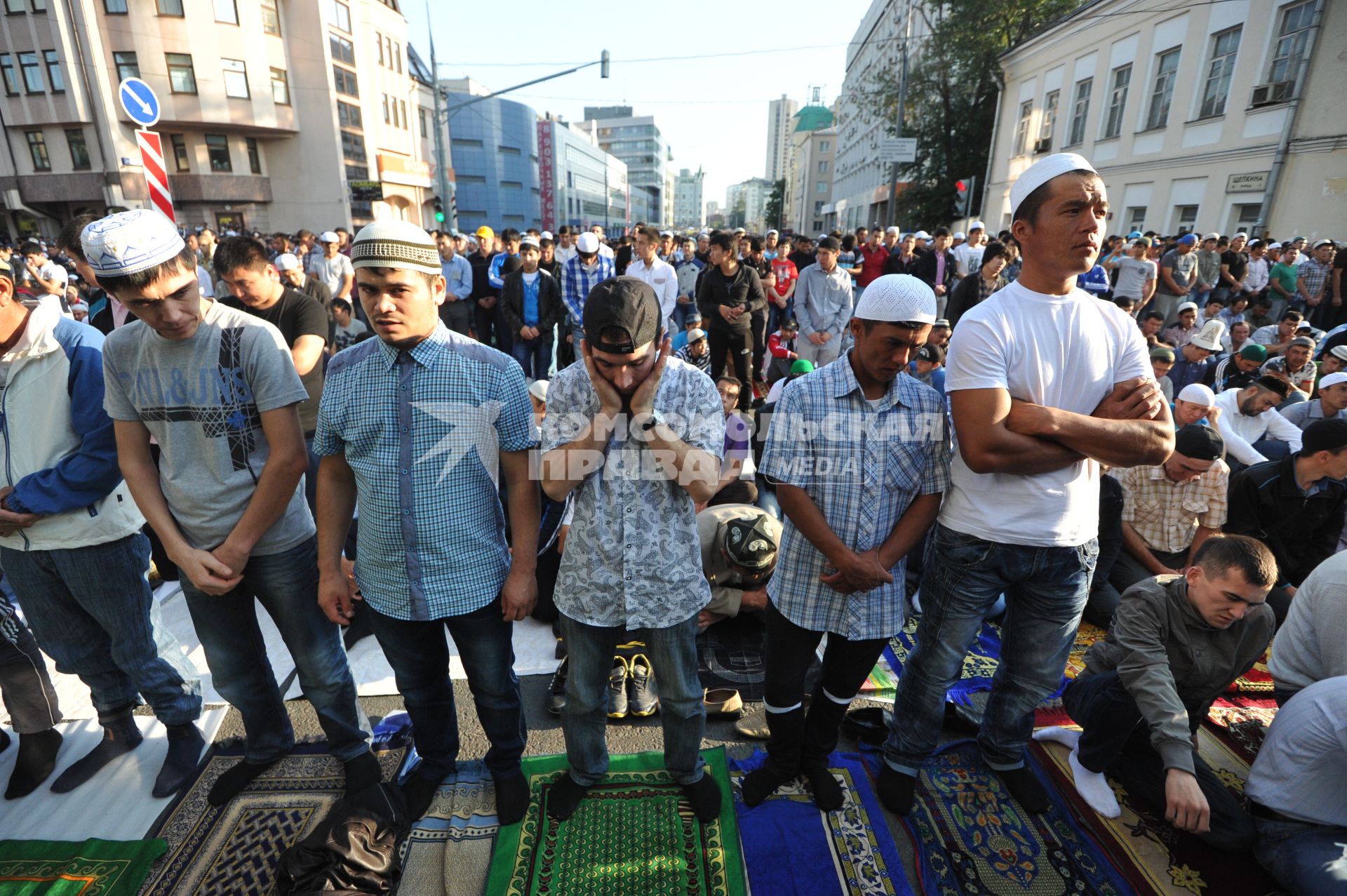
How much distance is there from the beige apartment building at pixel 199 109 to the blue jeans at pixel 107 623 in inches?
988

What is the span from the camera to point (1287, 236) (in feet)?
41.2

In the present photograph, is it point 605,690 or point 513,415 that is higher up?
point 513,415

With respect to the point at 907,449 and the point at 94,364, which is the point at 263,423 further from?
the point at 907,449

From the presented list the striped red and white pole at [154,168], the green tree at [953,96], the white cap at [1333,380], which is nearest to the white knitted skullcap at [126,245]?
the striped red and white pole at [154,168]

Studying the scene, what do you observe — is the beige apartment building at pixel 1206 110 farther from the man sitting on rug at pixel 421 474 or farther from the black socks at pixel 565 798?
the black socks at pixel 565 798

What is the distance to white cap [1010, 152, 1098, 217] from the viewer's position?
1.83 meters

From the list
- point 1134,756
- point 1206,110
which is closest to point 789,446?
point 1134,756

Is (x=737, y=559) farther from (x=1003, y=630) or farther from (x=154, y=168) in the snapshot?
(x=154, y=168)

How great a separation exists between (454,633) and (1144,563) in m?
3.92

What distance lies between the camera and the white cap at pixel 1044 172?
71.9 inches

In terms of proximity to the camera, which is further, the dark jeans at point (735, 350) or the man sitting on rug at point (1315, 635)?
the dark jeans at point (735, 350)

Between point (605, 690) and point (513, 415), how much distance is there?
3.31ft

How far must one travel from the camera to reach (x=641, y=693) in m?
2.98

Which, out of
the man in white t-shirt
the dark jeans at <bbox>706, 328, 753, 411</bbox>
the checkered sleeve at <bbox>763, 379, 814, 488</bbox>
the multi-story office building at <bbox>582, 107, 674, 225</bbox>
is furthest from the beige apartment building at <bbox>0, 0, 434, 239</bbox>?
the multi-story office building at <bbox>582, 107, 674, 225</bbox>
